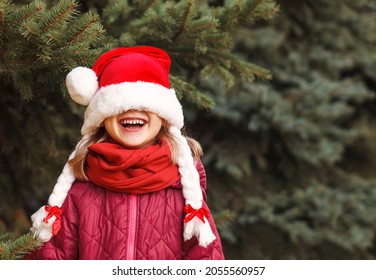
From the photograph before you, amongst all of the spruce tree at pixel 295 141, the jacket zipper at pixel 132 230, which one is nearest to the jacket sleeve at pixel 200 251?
the jacket zipper at pixel 132 230

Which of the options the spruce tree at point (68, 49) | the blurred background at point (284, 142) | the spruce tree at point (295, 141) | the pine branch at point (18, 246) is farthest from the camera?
the spruce tree at point (295, 141)

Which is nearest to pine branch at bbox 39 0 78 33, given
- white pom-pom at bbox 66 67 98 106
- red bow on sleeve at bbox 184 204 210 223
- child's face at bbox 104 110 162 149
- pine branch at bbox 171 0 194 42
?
white pom-pom at bbox 66 67 98 106

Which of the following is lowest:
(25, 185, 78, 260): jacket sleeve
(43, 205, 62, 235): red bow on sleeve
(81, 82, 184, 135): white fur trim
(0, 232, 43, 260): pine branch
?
(25, 185, 78, 260): jacket sleeve

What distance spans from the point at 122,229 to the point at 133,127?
0.38 metres

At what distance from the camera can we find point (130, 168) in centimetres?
206

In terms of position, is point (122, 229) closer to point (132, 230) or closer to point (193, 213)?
point (132, 230)

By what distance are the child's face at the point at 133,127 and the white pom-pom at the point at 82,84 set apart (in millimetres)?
123

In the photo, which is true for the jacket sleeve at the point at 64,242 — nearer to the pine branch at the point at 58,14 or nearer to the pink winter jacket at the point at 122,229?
the pink winter jacket at the point at 122,229

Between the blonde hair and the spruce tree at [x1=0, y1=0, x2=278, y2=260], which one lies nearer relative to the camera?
the spruce tree at [x1=0, y1=0, x2=278, y2=260]

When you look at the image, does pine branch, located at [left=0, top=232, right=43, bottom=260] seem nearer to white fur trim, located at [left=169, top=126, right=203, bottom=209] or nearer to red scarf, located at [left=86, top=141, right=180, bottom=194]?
red scarf, located at [left=86, top=141, right=180, bottom=194]

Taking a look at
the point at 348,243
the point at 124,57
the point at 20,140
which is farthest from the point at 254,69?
the point at 348,243

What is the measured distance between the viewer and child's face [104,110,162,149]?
2.05 meters

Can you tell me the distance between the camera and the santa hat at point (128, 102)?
79.6 inches

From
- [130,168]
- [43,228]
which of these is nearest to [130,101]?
[130,168]
